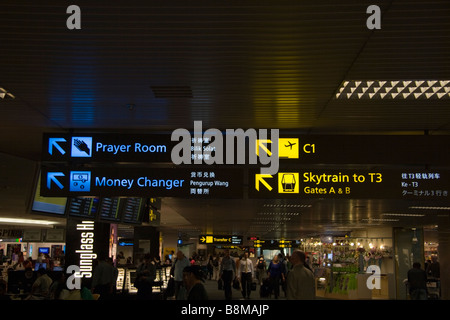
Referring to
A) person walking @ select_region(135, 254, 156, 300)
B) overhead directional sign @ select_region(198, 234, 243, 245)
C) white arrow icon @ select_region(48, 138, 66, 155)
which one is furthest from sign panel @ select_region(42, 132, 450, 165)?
overhead directional sign @ select_region(198, 234, 243, 245)

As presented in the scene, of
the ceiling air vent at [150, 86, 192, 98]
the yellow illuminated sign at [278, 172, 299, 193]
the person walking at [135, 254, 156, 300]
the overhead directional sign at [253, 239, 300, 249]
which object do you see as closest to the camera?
the ceiling air vent at [150, 86, 192, 98]

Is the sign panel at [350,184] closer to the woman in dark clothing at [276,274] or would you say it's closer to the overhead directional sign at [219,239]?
the woman in dark clothing at [276,274]

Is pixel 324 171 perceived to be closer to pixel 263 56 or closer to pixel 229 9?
pixel 263 56

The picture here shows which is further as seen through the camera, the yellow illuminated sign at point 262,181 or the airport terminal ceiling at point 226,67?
the yellow illuminated sign at point 262,181

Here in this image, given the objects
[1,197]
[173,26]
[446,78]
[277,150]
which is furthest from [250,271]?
[173,26]

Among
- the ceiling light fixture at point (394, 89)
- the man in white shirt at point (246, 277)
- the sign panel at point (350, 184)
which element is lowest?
the man in white shirt at point (246, 277)

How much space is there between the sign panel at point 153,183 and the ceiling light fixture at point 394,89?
213 centimetres

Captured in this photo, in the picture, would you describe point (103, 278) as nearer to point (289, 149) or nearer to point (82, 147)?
point (82, 147)

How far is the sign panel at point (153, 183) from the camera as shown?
7.98 metres

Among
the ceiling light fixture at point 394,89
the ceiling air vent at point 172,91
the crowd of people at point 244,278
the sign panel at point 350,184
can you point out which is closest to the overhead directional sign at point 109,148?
the ceiling air vent at point 172,91

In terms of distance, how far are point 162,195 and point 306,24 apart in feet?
13.2

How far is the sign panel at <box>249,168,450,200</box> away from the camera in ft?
26.4

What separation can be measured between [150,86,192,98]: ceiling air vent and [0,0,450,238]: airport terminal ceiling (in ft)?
0.05

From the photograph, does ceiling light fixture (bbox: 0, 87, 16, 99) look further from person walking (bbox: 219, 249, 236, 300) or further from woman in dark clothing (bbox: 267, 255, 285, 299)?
woman in dark clothing (bbox: 267, 255, 285, 299)
